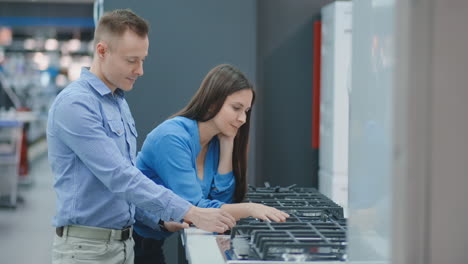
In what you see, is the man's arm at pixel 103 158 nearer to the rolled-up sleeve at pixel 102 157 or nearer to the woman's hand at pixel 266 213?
the rolled-up sleeve at pixel 102 157

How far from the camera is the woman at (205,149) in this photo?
9.04ft

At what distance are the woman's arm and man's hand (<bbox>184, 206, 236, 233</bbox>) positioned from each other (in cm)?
18

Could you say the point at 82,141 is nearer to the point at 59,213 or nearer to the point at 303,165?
the point at 59,213

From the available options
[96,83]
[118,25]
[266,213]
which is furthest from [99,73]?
[266,213]

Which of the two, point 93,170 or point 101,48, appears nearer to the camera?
point 93,170

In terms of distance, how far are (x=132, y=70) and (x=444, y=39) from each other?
5.14ft

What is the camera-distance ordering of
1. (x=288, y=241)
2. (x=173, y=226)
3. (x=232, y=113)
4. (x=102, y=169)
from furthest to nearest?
1. (x=232, y=113)
2. (x=173, y=226)
3. (x=102, y=169)
4. (x=288, y=241)

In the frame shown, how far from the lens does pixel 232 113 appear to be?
9.56 feet

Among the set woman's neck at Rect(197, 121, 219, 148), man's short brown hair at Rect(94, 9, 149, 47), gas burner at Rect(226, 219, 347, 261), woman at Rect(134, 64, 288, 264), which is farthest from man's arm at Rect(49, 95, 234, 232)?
woman's neck at Rect(197, 121, 219, 148)

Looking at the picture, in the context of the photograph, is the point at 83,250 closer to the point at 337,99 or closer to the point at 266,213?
the point at 266,213

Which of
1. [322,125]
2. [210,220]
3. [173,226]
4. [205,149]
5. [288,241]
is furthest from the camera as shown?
[322,125]

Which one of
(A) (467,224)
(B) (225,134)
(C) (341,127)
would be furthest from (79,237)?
(C) (341,127)

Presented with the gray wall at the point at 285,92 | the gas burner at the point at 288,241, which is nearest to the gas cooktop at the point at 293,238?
the gas burner at the point at 288,241

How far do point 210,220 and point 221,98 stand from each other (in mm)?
741
